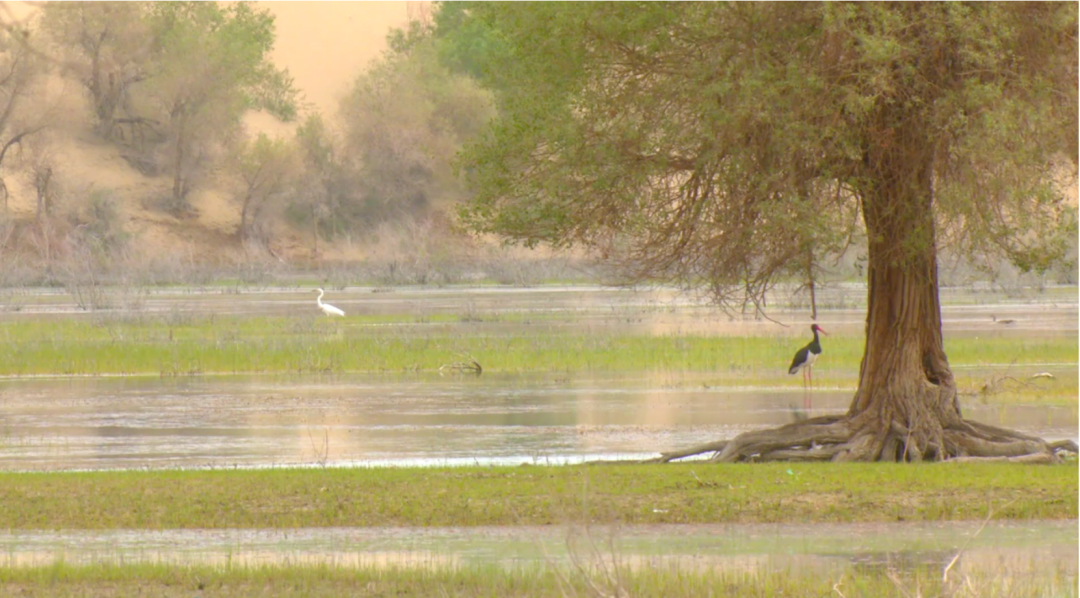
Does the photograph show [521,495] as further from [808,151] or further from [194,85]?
[194,85]

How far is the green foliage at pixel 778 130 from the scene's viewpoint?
12.7 meters

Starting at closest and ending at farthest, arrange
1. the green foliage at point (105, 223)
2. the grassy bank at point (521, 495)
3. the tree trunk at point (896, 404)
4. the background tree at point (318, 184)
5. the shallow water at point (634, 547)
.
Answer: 1. the shallow water at point (634, 547)
2. the grassy bank at point (521, 495)
3. the tree trunk at point (896, 404)
4. the green foliage at point (105, 223)
5. the background tree at point (318, 184)

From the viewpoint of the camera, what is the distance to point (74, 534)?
1118cm

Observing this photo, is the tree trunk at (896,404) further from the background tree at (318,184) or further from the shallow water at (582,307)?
the background tree at (318,184)

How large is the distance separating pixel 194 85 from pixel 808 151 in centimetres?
5411

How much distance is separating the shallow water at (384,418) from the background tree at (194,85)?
126 ft

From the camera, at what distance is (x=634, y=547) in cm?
1042

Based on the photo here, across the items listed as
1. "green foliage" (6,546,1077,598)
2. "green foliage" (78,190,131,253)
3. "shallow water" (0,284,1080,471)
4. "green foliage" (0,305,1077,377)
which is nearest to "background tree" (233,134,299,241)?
"green foliage" (78,190,131,253)

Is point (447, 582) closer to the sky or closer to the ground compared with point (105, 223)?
closer to the ground

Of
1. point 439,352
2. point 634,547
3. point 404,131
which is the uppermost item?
point 404,131

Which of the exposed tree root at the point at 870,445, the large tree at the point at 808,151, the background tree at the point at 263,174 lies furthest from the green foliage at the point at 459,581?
the background tree at the point at 263,174

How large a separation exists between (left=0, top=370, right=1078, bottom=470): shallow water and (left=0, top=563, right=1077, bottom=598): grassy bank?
5108mm

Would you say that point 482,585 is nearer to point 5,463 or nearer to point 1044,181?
point 1044,181

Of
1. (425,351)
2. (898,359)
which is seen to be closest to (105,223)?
(425,351)
